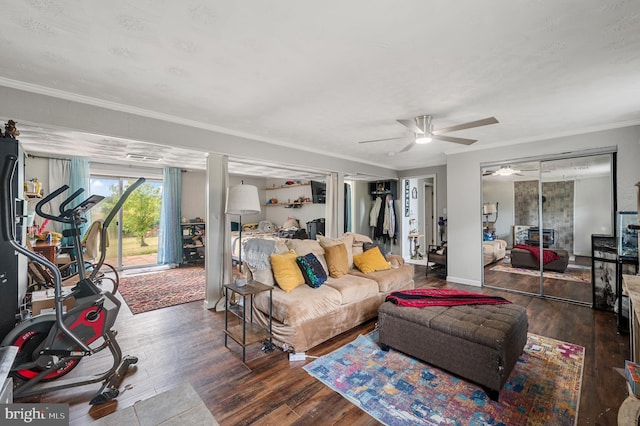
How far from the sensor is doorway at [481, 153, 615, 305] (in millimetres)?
3910

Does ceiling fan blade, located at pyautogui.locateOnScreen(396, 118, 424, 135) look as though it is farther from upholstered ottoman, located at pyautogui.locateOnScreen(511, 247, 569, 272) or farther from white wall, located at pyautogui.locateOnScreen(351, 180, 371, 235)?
white wall, located at pyautogui.locateOnScreen(351, 180, 371, 235)

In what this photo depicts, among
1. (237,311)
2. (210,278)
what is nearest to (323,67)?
(237,311)

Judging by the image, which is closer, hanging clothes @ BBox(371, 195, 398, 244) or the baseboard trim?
the baseboard trim

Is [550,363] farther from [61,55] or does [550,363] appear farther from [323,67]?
[61,55]

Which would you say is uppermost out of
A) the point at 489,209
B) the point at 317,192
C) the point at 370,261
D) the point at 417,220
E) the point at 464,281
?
the point at 317,192

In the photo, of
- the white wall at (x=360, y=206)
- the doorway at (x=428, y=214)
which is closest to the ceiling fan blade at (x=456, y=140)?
the white wall at (x=360, y=206)

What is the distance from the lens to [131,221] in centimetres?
633

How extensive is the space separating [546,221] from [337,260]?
3425 mm

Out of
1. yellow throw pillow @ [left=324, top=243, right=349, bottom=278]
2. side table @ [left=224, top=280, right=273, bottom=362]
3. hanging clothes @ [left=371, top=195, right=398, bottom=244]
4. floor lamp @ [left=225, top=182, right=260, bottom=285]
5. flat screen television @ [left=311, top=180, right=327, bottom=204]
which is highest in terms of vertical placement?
flat screen television @ [left=311, top=180, right=327, bottom=204]

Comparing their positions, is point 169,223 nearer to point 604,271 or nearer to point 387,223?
point 387,223

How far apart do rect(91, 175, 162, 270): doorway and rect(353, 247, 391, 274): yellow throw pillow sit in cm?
522

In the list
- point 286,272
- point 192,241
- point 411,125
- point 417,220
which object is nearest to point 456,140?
point 411,125

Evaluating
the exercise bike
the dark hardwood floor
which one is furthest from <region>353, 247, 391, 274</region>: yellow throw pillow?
the exercise bike

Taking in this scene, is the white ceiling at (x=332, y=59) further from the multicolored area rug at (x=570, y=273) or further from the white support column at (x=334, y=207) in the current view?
the white support column at (x=334, y=207)
